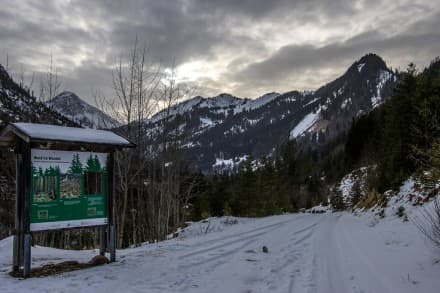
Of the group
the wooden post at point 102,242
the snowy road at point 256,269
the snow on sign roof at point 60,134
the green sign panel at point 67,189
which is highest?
the snow on sign roof at point 60,134

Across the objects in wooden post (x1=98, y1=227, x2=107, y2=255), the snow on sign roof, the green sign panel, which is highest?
the snow on sign roof

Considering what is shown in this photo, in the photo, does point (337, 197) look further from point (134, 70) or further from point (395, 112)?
point (134, 70)

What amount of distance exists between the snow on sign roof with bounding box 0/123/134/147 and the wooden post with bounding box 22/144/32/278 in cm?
38

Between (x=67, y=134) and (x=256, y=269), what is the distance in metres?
4.96

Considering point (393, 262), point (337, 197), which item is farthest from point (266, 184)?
point (393, 262)

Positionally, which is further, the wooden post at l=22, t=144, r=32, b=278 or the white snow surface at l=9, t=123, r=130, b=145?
the white snow surface at l=9, t=123, r=130, b=145

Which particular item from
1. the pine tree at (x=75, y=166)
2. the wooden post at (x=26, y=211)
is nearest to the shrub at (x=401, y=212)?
the pine tree at (x=75, y=166)

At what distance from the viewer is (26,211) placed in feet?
A: 24.2

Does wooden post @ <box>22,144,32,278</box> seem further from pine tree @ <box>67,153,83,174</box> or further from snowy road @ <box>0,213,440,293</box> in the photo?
pine tree @ <box>67,153,83,174</box>

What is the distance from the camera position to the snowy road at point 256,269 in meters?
6.56

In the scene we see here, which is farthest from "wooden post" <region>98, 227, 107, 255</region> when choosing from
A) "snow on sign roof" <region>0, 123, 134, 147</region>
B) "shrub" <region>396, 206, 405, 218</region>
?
"shrub" <region>396, 206, 405, 218</region>

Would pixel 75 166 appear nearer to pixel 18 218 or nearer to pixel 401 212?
pixel 18 218

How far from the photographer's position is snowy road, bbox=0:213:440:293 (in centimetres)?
656

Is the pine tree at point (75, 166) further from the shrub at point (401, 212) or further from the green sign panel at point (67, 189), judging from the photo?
the shrub at point (401, 212)
